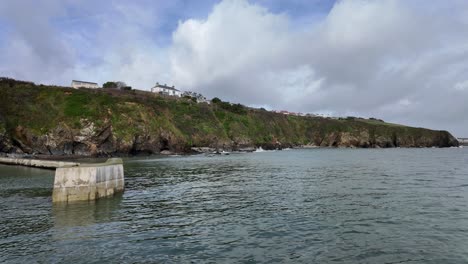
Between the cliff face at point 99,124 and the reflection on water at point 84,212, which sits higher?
the cliff face at point 99,124

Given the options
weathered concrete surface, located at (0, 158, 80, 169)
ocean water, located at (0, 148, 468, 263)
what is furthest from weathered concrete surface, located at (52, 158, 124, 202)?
weathered concrete surface, located at (0, 158, 80, 169)

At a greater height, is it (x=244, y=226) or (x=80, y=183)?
(x=80, y=183)

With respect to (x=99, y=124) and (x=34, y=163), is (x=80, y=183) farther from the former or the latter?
(x=99, y=124)

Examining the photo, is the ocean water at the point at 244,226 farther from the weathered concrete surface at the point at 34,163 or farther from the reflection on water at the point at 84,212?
the weathered concrete surface at the point at 34,163

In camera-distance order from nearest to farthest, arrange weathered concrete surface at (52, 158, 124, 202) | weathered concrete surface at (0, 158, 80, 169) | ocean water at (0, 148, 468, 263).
→ 1. ocean water at (0, 148, 468, 263)
2. weathered concrete surface at (52, 158, 124, 202)
3. weathered concrete surface at (0, 158, 80, 169)

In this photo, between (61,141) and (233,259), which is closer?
→ (233,259)

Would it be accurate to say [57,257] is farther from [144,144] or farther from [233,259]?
[144,144]

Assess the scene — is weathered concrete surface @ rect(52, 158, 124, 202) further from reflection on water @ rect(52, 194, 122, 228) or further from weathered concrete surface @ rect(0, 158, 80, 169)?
weathered concrete surface @ rect(0, 158, 80, 169)

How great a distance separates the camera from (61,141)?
3401 inches

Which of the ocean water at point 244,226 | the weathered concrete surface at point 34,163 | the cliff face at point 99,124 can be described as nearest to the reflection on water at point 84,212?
the ocean water at point 244,226

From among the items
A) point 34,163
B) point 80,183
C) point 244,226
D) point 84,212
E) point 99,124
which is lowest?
point 244,226

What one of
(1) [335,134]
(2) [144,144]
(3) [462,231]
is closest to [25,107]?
(2) [144,144]

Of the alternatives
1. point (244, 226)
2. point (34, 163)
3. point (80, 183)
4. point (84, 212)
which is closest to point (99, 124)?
point (34, 163)

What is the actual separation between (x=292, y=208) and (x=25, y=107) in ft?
301
